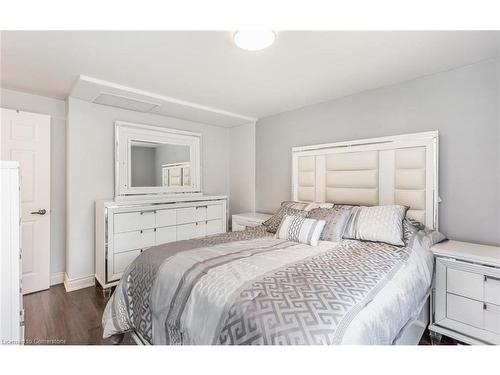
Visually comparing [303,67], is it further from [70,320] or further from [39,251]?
[39,251]

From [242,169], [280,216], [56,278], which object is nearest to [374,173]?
[280,216]

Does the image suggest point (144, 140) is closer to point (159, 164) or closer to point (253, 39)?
point (159, 164)

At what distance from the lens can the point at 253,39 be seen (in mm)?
1728

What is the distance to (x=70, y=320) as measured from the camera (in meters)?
2.17

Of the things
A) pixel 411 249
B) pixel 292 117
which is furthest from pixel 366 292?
pixel 292 117

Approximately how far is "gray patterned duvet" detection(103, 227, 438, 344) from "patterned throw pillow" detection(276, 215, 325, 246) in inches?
3.6

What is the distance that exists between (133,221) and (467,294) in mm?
3179

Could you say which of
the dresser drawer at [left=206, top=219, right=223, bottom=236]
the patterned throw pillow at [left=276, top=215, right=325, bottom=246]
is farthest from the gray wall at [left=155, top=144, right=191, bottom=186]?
the patterned throw pillow at [left=276, top=215, right=325, bottom=246]

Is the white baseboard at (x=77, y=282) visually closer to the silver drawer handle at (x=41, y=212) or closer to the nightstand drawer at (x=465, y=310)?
the silver drawer handle at (x=41, y=212)

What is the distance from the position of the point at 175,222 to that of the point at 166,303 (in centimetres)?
186

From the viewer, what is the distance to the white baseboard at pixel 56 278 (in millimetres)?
2971

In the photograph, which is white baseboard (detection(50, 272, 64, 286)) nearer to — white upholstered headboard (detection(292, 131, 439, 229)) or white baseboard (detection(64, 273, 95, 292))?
white baseboard (detection(64, 273, 95, 292))

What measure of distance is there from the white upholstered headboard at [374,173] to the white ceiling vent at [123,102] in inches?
79.7

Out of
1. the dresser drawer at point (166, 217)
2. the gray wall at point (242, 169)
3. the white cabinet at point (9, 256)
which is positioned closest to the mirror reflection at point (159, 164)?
the dresser drawer at point (166, 217)
